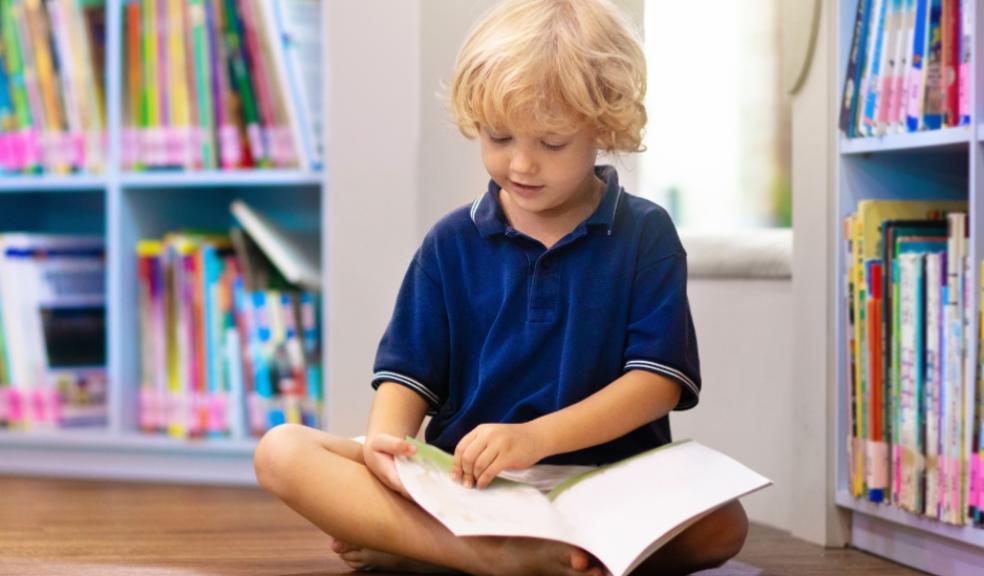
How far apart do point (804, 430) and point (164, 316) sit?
1098mm

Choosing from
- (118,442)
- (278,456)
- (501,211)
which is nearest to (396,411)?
(278,456)

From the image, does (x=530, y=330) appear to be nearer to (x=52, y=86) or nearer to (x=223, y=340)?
(x=223, y=340)

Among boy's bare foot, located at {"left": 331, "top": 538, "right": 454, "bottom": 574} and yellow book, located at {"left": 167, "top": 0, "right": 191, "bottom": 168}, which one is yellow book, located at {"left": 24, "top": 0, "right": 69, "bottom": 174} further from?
boy's bare foot, located at {"left": 331, "top": 538, "right": 454, "bottom": 574}

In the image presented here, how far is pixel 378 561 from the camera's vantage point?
4.47 ft

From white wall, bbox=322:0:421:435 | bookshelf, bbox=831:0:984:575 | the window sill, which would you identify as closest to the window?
the window sill

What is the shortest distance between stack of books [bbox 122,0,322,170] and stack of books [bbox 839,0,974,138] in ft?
3.02

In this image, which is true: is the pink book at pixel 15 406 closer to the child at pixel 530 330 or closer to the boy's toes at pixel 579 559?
the child at pixel 530 330

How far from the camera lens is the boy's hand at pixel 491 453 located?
120 cm

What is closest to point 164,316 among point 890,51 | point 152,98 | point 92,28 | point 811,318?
point 152,98

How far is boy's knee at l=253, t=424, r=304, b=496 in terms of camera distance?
128 cm

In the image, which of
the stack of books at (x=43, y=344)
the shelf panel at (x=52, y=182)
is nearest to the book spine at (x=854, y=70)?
the shelf panel at (x=52, y=182)

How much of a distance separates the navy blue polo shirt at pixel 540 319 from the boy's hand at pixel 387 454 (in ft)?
0.44

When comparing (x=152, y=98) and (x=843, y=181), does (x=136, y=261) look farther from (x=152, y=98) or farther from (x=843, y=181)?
(x=843, y=181)

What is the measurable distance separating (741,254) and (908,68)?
43 centimetres
